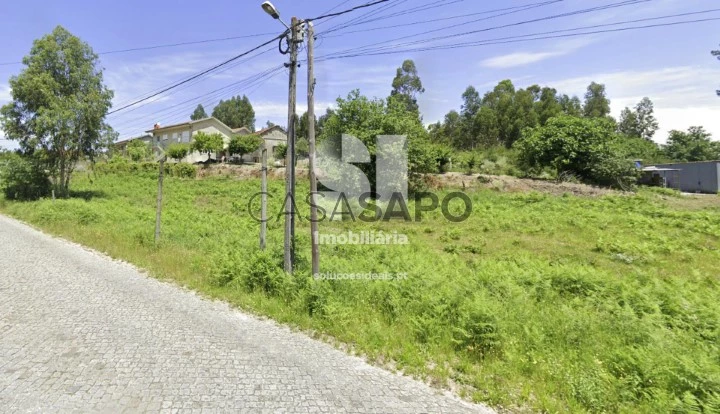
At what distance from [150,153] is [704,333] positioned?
49.6m

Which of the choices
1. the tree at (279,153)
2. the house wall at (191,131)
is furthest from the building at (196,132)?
the tree at (279,153)

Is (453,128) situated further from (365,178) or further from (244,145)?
(365,178)

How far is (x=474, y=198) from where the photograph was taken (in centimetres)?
2125

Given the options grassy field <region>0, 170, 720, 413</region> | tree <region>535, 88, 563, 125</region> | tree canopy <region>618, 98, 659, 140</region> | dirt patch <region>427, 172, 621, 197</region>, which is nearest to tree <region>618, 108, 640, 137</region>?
tree canopy <region>618, 98, 659, 140</region>

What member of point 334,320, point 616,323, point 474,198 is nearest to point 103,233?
point 334,320

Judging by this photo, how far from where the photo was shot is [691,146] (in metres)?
55.7

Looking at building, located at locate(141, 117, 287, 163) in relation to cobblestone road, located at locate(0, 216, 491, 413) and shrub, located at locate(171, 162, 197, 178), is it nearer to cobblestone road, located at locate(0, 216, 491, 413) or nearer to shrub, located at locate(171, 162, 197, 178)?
shrub, located at locate(171, 162, 197, 178)

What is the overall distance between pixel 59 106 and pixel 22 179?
207 inches

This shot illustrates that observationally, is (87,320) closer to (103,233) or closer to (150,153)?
(103,233)

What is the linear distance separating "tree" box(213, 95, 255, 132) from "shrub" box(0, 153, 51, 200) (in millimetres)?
50224

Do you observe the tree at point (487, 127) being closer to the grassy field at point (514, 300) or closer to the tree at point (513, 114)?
the tree at point (513, 114)

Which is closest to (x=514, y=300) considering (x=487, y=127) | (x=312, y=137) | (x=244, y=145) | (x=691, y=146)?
(x=312, y=137)

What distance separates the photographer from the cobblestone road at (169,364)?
11.3ft

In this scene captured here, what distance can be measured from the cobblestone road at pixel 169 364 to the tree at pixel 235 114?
230 feet
